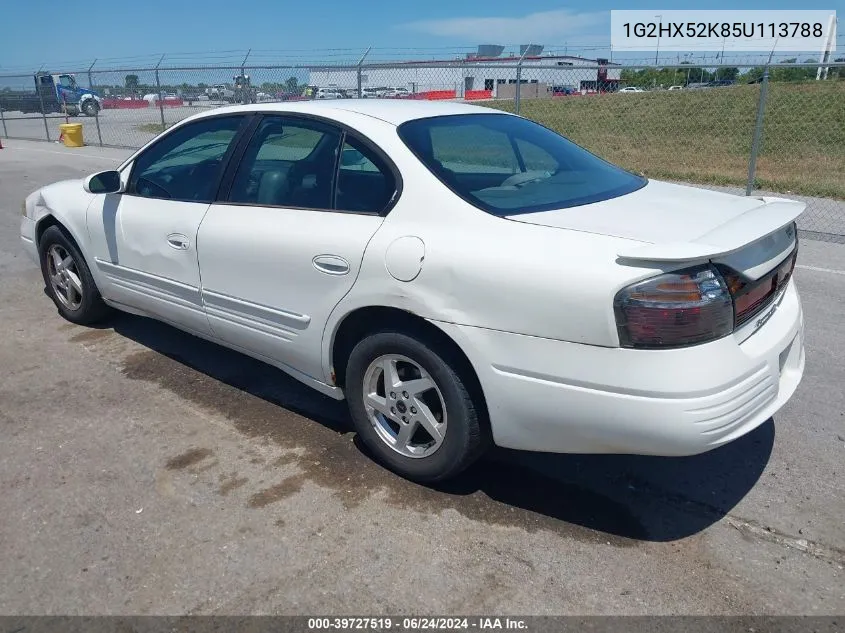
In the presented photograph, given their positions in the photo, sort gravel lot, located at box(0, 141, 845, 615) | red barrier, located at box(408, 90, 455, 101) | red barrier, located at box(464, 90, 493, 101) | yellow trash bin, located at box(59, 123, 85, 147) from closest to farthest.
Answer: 1. gravel lot, located at box(0, 141, 845, 615)
2. red barrier, located at box(408, 90, 455, 101)
3. red barrier, located at box(464, 90, 493, 101)
4. yellow trash bin, located at box(59, 123, 85, 147)

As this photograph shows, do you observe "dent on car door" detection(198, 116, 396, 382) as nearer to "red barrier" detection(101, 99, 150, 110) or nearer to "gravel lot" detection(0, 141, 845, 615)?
"gravel lot" detection(0, 141, 845, 615)

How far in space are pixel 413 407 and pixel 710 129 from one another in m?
17.1

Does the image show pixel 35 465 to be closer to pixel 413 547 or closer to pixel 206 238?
pixel 206 238

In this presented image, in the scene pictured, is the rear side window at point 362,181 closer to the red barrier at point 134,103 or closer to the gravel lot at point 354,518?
the gravel lot at point 354,518

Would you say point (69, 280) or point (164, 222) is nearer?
point (164, 222)

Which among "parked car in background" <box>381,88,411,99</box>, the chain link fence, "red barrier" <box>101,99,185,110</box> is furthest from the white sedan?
"red barrier" <box>101,99,185,110</box>

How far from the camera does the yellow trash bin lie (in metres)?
18.9

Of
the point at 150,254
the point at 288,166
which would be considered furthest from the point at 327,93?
the point at 288,166

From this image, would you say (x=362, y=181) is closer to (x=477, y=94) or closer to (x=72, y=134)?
(x=477, y=94)

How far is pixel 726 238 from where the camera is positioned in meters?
2.60

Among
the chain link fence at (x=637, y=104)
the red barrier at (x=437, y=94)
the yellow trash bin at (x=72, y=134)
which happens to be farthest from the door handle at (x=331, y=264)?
the yellow trash bin at (x=72, y=134)

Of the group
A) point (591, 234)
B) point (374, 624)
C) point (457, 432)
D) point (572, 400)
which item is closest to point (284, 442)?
point (457, 432)

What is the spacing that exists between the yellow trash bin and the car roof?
1721 centimetres

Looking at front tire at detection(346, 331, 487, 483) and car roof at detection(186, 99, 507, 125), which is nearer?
front tire at detection(346, 331, 487, 483)
